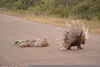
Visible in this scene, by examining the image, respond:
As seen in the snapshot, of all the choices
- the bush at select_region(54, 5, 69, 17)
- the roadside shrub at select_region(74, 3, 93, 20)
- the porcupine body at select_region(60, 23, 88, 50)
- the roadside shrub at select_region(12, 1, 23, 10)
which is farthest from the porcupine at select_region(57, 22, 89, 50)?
the roadside shrub at select_region(12, 1, 23, 10)

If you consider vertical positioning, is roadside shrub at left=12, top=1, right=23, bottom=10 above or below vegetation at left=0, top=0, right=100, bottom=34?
above

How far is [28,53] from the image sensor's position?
6.49m

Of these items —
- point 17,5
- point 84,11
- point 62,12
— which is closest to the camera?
point 84,11

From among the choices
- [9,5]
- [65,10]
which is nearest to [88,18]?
[65,10]

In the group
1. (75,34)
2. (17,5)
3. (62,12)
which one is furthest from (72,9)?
(75,34)

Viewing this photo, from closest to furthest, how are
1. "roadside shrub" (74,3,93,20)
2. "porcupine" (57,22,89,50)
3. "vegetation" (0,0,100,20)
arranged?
"porcupine" (57,22,89,50) → "vegetation" (0,0,100,20) → "roadside shrub" (74,3,93,20)

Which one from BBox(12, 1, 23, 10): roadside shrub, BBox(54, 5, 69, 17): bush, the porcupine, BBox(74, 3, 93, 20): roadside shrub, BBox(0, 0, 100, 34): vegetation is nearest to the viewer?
the porcupine

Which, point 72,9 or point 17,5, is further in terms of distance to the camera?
point 17,5

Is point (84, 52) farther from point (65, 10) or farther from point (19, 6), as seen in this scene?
point (19, 6)

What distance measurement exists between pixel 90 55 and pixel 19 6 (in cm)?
3140

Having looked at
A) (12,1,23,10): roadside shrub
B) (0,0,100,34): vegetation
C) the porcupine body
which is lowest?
the porcupine body

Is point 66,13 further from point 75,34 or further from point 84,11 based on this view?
point 75,34

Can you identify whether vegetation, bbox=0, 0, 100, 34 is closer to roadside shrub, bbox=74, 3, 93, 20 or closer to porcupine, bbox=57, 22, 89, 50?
roadside shrub, bbox=74, 3, 93, 20

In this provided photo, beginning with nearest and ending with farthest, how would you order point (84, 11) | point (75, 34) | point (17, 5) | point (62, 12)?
point (75, 34)
point (84, 11)
point (62, 12)
point (17, 5)
